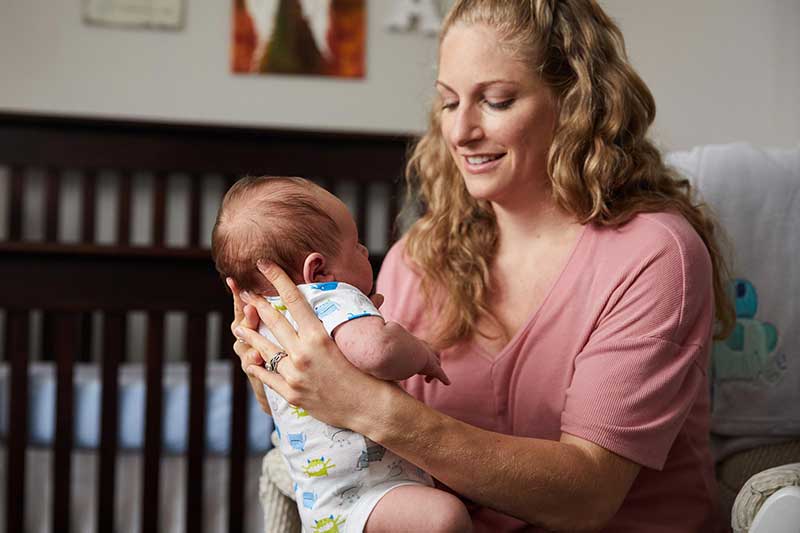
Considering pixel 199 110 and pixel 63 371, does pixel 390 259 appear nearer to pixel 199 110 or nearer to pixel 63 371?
pixel 63 371

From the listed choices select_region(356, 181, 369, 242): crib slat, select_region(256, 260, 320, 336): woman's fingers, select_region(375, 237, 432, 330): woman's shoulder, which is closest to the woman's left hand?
select_region(256, 260, 320, 336): woman's fingers

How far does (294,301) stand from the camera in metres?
0.97

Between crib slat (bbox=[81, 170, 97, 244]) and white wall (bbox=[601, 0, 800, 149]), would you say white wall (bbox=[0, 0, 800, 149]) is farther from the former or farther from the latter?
crib slat (bbox=[81, 170, 97, 244])

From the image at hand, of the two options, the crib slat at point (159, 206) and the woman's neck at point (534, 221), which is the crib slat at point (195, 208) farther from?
the woman's neck at point (534, 221)

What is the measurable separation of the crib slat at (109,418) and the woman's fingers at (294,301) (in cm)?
99

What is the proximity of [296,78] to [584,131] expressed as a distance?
6.31ft

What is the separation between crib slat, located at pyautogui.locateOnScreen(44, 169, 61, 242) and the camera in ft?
9.03

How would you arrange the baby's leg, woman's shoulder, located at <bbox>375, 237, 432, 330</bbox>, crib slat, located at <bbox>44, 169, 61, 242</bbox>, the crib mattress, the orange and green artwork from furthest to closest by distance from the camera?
1. the orange and green artwork
2. crib slat, located at <bbox>44, 169, 61, 242</bbox>
3. the crib mattress
4. woman's shoulder, located at <bbox>375, 237, 432, 330</bbox>
5. the baby's leg

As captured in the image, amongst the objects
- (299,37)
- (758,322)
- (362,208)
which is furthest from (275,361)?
(299,37)

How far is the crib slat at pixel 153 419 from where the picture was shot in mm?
1875

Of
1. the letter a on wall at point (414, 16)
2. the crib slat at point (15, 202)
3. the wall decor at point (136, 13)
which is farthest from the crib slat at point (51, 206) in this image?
the letter a on wall at point (414, 16)

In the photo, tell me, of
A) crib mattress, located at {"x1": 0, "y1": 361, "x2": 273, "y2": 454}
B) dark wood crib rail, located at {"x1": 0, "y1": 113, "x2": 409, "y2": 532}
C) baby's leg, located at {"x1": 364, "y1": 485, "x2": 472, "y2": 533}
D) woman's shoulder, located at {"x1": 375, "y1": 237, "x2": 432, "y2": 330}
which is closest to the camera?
baby's leg, located at {"x1": 364, "y1": 485, "x2": 472, "y2": 533}

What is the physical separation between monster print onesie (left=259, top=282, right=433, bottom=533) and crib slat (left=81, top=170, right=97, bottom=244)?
1.99 metres

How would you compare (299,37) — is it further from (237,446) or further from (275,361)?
(275,361)
